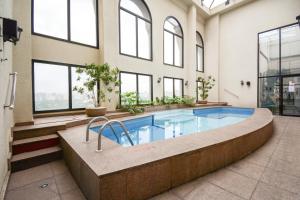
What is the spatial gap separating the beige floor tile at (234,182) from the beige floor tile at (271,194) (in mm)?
58

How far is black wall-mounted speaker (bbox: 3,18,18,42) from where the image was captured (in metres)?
1.92

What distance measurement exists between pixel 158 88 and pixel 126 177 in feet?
22.7

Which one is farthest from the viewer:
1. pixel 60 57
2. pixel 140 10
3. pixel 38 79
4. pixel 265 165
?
pixel 140 10

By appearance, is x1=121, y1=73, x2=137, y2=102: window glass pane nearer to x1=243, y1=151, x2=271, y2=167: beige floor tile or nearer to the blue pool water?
the blue pool water

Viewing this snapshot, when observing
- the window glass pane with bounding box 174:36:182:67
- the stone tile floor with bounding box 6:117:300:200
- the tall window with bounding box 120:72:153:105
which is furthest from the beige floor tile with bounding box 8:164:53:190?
the window glass pane with bounding box 174:36:182:67

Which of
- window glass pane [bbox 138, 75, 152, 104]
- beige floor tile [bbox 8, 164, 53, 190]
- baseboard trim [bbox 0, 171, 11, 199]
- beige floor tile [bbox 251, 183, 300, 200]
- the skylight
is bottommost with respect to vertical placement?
beige floor tile [bbox 8, 164, 53, 190]

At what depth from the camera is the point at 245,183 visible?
→ 72.6 inches

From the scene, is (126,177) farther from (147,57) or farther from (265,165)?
(147,57)

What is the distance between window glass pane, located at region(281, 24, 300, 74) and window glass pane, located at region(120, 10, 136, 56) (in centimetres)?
787

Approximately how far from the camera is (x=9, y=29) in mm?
1952

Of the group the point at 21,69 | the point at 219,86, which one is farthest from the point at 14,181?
the point at 219,86

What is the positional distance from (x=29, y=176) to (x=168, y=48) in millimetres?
8628

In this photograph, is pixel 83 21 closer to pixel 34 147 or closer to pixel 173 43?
pixel 34 147

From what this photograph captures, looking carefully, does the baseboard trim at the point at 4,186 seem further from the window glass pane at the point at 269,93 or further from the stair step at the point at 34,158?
the window glass pane at the point at 269,93
